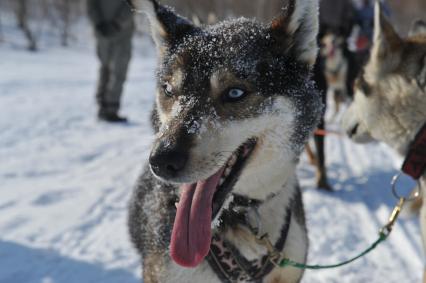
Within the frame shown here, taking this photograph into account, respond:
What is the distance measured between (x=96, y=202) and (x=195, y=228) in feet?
6.38

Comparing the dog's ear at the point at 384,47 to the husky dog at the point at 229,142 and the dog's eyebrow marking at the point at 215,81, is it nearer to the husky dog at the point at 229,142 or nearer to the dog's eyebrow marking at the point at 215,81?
the husky dog at the point at 229,142

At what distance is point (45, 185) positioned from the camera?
330 cm

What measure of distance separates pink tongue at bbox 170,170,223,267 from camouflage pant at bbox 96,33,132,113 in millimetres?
4087

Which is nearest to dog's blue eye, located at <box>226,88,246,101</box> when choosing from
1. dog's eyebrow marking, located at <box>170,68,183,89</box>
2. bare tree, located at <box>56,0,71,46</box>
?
dog's eyebrow marking, located at <box>170,68,183,89</box>

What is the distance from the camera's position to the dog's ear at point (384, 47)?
2072mm

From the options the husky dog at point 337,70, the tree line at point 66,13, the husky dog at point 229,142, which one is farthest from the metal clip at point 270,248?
the tree line at point 66,13

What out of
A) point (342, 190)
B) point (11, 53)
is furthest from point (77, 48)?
point (342, 190)

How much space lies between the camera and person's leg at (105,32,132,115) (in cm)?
517

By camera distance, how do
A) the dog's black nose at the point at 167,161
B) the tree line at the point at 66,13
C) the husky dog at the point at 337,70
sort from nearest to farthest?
the dog's black nose at the point at 167,161 < the husky dog at the point at 337,70 < the tree line at the point at 66,13

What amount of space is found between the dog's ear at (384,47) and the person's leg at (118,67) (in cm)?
360

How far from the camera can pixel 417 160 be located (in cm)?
188

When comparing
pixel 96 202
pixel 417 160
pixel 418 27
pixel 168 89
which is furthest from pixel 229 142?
pixel 96 202

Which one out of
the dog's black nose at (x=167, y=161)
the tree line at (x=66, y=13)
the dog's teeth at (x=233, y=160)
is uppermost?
the dog's black nose at (x=167, y=161)

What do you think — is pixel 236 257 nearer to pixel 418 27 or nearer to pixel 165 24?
pixel 165 24
